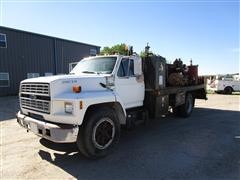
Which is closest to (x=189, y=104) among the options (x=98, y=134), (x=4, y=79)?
(x=98, y=134)

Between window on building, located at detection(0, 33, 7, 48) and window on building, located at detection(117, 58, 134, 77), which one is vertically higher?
window on building, located at detection(0, 33, 7, 48)

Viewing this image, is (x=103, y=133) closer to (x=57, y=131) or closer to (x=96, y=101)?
(x=96, y=101)

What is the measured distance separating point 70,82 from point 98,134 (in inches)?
50.0

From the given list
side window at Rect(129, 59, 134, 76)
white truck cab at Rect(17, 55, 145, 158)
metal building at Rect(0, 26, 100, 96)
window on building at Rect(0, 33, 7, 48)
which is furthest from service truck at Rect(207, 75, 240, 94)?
window on building at Rect(0, 33, 7, 48)

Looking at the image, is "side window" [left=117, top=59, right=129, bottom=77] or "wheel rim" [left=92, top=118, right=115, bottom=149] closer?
"wheel rim" [left=92, top=118, right=115, bottom=149]

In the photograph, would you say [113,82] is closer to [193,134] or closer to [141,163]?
[141,163]

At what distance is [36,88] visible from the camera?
5047 millimetres

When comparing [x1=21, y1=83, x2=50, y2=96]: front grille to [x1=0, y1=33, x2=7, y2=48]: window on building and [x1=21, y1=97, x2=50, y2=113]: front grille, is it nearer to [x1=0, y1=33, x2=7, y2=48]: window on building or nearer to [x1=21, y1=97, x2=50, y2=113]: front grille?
[x1=21, y1=97, x2=50, y2=113]: front grille

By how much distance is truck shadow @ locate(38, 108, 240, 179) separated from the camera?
4.19 meters

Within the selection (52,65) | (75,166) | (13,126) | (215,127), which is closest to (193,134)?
(215,127)

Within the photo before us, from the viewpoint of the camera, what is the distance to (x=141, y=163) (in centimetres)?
461

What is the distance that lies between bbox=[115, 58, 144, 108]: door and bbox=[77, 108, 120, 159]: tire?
29.2 inches

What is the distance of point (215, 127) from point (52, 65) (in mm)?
18523

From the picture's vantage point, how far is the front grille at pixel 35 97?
4.75 m
